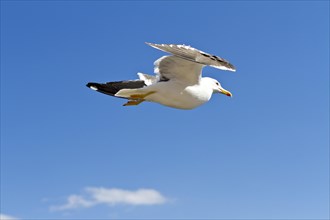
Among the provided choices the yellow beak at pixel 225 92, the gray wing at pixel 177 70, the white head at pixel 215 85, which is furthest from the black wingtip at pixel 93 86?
the yellow beak at pixel 225 92

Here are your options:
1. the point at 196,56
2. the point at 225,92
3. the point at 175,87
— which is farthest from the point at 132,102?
the point at 225,92

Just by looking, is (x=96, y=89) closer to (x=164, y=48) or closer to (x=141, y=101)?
(x=141, y=101)

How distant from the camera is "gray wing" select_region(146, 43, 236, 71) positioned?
17.0 meters

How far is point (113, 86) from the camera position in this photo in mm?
21422

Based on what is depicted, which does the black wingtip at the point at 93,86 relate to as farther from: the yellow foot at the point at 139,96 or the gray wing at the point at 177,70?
the gray wing at the point at 177,70

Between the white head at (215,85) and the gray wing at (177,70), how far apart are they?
2.70 ft

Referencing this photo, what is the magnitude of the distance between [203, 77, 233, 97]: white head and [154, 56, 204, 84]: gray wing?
0.82 metres

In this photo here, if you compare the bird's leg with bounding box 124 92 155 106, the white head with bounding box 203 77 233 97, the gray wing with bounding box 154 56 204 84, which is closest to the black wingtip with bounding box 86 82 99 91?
the bird's leg with bounding box 124 92 155 106

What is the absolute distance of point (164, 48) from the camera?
16922 mm

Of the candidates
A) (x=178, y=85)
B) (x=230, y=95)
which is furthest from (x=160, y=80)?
(x=230, y=95)

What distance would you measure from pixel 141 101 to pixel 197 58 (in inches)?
133

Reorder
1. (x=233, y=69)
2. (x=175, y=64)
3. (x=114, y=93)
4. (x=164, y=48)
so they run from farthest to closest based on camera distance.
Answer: (x=114, y=93) → (x=175, y=64) → (x=233, y=69) → (x=164, y=48)

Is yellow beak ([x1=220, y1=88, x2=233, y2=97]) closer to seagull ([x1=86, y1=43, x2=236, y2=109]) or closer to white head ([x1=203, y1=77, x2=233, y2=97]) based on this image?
white head ([x1=203, y1=77, x2=233, y2=97])

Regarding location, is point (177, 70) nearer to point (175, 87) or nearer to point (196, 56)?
point (175, 87)
